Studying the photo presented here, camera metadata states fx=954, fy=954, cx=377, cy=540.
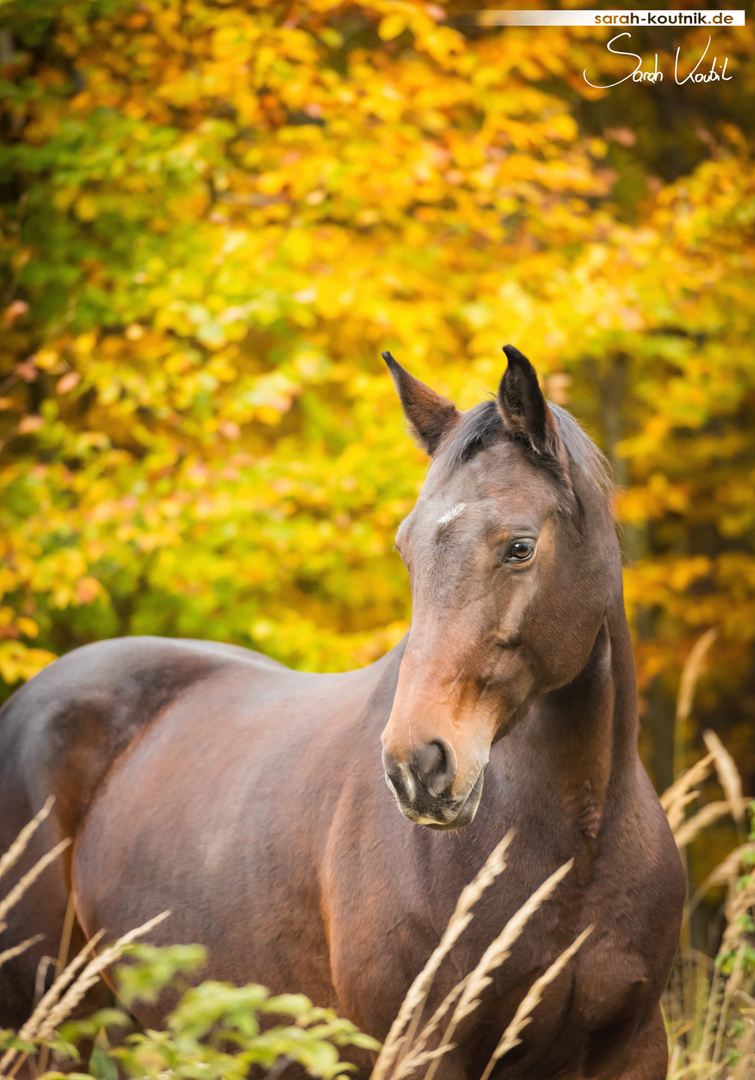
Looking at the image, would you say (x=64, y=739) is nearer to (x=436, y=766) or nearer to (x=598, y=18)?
(x=436, y=766)

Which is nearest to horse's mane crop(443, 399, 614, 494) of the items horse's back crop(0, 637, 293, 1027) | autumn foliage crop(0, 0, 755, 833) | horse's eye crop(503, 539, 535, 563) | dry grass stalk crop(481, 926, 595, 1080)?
horse's eye crop(503, 539, 535, 563)

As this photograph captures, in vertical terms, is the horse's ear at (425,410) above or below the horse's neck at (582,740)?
above

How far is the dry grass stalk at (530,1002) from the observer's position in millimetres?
1922

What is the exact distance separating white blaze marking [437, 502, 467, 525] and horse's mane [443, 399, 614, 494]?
143 millimetres

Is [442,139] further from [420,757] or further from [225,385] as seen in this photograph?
[420,757]

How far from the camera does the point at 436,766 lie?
1896 millimetres

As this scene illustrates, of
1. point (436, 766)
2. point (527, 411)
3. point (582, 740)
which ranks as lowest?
point (582, 740)

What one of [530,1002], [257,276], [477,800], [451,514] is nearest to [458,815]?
[477,800]

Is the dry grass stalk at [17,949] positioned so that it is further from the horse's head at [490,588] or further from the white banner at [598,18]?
the white banner at [598,18]

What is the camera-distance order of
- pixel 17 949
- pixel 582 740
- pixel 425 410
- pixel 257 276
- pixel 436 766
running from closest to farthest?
pixel 17 949 < pixel 436 766 < pixel 582 740 < pixel 425 410 < pixel 257 276

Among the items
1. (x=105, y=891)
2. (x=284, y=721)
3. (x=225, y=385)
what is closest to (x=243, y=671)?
→ (x=284, y=721)

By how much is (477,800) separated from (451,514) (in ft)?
2.03

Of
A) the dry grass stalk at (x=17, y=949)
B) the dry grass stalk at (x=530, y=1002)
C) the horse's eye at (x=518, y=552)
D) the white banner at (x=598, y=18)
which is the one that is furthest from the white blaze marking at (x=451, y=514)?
the white banner at (x=598, y=18)

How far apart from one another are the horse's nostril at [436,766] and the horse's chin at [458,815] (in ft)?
0.22
